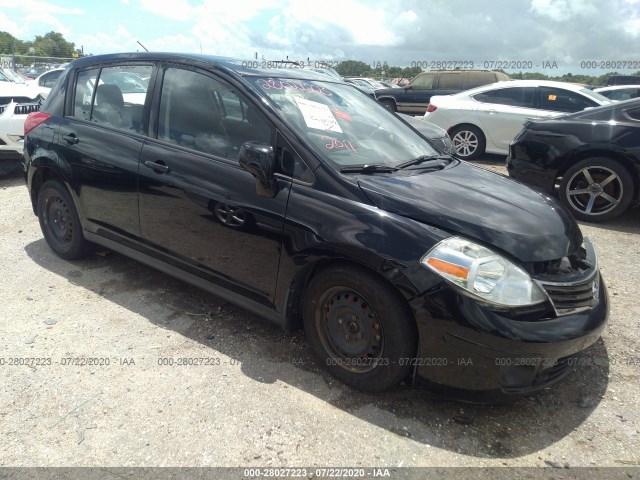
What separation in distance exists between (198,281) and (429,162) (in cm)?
175

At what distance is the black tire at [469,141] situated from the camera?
29.2ft

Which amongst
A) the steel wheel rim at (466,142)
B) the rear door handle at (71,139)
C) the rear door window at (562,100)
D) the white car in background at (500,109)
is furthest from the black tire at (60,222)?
the rear door window at (562,100)

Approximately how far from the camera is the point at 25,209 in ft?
19.0

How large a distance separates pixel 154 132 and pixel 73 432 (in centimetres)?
196

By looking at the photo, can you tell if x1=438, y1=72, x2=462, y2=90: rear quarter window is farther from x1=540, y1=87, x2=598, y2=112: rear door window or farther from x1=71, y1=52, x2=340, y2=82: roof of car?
x1=71, y1=52, x2=340, y2=82: roof of car

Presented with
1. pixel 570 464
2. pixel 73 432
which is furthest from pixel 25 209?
pixel 570 464

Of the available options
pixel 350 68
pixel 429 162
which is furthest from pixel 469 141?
pixel 350 68

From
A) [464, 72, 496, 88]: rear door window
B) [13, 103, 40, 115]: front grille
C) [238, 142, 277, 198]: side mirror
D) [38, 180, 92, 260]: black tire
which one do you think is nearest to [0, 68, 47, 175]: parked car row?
[13, 103, 40, 115]: front grille

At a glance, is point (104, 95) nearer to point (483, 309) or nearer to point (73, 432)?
point (73, 432)

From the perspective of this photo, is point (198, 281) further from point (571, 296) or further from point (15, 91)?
point (15, 91)

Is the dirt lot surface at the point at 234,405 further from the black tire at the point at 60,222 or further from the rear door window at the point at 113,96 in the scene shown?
the rear door window at the point at 113,96

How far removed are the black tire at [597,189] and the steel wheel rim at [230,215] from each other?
4.36 metres

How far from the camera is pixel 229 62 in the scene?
318 centimetres

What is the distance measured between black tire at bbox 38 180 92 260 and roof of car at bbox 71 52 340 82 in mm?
1132
